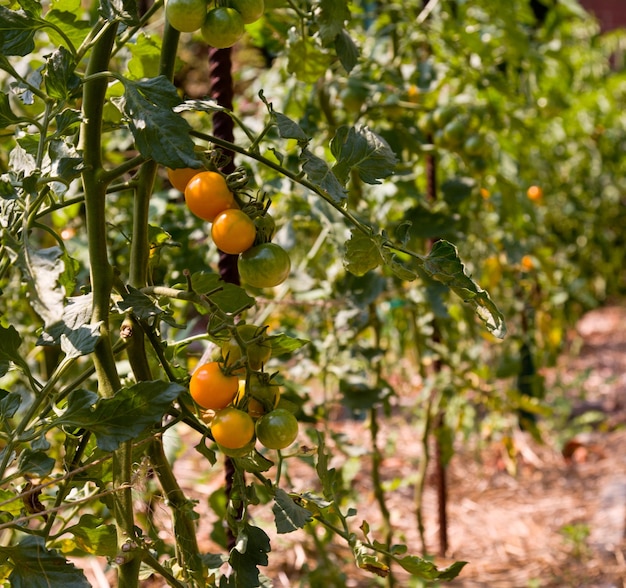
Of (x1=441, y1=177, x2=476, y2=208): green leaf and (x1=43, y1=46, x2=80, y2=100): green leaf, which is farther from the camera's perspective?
(x1=441, y1=177, x2=476, y2=208): green leaf

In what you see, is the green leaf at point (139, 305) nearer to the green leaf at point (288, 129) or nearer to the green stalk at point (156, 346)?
the green stalk at point (156, 346)

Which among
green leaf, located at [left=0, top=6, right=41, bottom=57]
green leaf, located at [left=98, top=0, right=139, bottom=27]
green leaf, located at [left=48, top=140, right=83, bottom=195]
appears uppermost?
green leaf, located at [left=98, top=0, right=139, bottom=27]

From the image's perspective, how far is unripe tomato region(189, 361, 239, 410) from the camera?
0.56m

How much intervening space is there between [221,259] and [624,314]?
3.98m

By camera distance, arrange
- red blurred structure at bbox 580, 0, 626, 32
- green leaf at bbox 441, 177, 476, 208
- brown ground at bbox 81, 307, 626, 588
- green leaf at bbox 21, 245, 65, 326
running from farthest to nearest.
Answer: red blurred structure at bbox 580, 0, 626, 32 → brown ground at bbox 81, 307, 626, 588 → green leaf at bbox 441, 177, 476, 208 → green leaf at bbox 21, 245, 65, 326

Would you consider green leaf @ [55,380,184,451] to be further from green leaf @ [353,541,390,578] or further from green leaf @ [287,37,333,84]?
green leaf @ [287,37,333,84]

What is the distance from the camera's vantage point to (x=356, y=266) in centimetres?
58

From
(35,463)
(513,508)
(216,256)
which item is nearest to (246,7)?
(35,463)

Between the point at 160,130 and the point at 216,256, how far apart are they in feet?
2.20

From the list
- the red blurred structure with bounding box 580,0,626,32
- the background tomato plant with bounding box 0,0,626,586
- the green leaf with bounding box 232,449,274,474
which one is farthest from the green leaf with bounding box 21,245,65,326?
the red blurred structure with bounding box 580,0,626,32

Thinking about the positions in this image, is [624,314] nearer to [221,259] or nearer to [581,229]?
[581,229]

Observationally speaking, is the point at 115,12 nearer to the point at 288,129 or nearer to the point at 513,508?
the point at 288,129

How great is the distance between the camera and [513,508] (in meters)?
2.30

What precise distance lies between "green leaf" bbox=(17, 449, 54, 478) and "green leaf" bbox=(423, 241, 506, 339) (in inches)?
11.3
